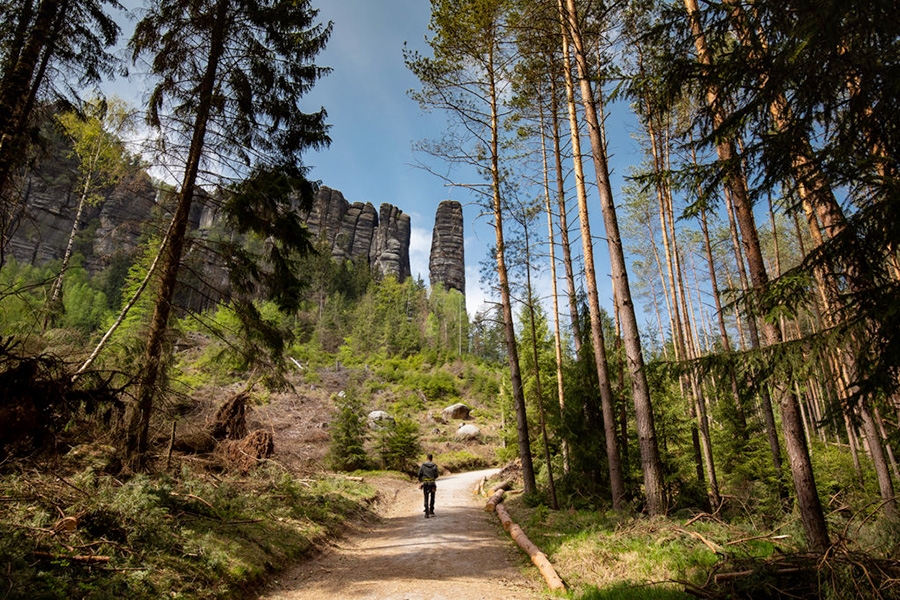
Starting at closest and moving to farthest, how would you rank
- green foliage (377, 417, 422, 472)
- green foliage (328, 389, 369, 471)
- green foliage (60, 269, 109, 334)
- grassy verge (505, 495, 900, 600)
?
grassy verge (505, 495, 900, 600)
green foliage (328, 389, 369, 471)
green foliage (377, 417, 422, 472)
green foliage (60, 269, 109, 334)

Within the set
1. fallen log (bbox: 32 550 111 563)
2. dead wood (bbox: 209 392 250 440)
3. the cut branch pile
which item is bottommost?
the cut branch pile

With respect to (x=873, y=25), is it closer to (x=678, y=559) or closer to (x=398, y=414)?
(x=678, y=559)

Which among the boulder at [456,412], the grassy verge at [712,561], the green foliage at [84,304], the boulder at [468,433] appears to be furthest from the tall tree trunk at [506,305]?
the green foliage at [84,304]

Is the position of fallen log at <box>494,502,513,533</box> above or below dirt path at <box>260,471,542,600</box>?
above

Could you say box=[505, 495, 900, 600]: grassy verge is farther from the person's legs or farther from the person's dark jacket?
the person's dark jacket

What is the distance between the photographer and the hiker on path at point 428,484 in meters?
10.3

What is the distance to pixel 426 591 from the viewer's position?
192 inches

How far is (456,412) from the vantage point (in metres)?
33.8

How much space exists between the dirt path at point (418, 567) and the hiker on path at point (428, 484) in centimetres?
53

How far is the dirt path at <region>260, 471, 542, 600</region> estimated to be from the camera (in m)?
4.91

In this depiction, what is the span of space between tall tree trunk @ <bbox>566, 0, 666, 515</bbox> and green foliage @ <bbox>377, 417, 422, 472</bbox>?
13.5 metres

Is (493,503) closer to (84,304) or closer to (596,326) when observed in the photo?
(596,326)

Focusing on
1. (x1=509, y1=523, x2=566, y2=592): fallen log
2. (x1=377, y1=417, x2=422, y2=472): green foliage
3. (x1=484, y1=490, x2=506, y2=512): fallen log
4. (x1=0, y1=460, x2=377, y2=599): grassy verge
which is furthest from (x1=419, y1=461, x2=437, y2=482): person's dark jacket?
(x1=377, y1=417, x2=422, y2=472): green foliage

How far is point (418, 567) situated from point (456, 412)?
28.3 meters
